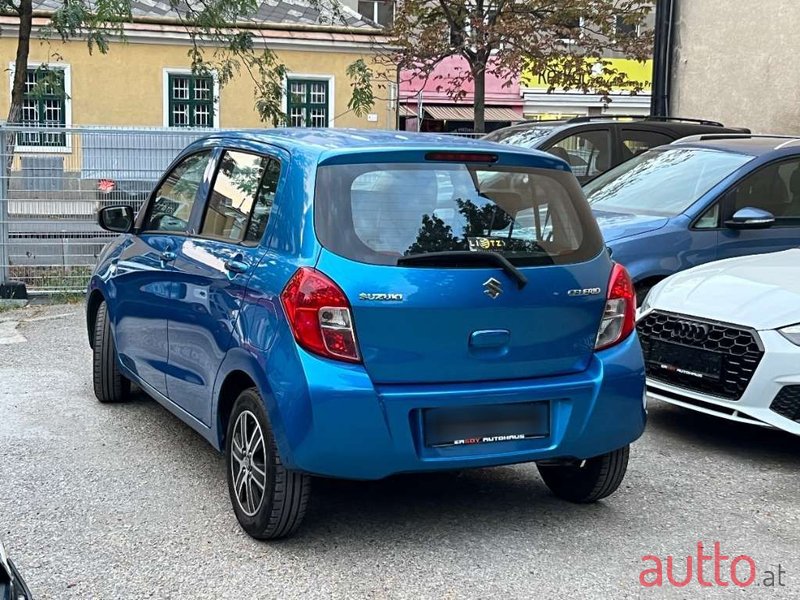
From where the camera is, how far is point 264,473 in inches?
160

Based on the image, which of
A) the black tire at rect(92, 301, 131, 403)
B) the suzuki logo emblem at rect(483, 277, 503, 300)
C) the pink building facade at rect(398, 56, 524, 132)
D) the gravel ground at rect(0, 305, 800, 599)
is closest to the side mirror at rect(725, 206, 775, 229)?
the gravel ground at rect(0, 305, 800, 599)

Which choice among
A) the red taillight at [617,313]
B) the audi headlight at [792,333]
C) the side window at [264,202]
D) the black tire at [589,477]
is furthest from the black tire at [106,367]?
the audi headlight at [792,333]

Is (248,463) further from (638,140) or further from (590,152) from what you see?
(638,140)

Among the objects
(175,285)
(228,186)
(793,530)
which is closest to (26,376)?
(175,285)

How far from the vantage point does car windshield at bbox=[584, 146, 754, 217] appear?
7.62 metres

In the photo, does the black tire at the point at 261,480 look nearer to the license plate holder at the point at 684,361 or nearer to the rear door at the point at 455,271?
the rear door at the point at 455,271

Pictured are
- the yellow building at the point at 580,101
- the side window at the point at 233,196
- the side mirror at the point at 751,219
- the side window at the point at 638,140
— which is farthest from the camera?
the yellow building at the point at 580,101

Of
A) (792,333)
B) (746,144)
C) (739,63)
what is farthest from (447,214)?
(739,63)

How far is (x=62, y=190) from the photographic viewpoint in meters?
10.4

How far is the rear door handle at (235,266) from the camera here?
426 centimetres

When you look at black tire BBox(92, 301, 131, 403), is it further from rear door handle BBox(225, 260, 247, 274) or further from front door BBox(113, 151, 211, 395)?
rear door handle BBox(225, 260, 247, 274)

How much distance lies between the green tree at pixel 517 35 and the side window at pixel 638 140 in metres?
7.85

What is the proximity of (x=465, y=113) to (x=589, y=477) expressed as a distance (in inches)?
1021

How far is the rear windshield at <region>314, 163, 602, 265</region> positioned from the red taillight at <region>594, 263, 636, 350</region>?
17cm
